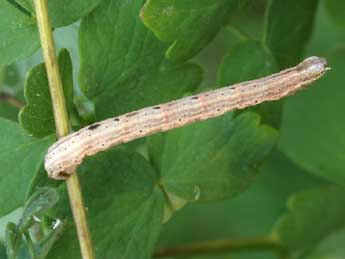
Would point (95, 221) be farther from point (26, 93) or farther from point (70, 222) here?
point (26, 93)

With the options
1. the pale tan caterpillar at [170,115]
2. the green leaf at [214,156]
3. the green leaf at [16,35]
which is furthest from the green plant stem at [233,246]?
the green leaf at [16,35]

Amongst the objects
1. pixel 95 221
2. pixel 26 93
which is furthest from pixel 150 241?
pixel 26 93

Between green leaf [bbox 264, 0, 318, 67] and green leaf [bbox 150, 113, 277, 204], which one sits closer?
green leaf [bbox 150, 113, 277, 204]

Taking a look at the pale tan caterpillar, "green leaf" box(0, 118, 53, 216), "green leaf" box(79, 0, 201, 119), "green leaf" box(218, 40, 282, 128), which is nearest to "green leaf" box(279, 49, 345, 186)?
"green leaf" box(218, 40, 282, 128)

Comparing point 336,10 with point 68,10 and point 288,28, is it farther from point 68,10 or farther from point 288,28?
point 68,10

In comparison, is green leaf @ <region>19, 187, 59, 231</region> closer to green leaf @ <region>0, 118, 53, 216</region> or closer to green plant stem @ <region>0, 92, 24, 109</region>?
green leaf @ <region>0, 118, 53, 216</region>
